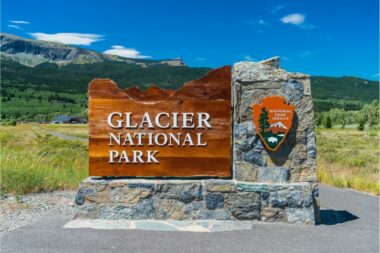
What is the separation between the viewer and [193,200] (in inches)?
252

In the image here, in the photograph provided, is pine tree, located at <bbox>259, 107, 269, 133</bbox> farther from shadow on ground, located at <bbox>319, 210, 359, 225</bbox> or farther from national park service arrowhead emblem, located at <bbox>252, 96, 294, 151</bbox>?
shadow on ground, located at <bbox>319, 210, 359, 225</bbox>

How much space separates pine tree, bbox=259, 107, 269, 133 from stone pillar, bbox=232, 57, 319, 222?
129 mm

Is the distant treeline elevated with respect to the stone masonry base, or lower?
elevated

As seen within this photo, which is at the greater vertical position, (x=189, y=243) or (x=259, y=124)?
(x=259, y=124)

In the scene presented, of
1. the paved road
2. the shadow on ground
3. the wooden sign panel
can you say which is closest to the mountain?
the shadow on ground

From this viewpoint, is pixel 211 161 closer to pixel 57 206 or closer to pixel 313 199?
pixel 313 199

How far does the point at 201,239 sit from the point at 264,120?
86.7 inches

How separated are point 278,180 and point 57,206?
3.89m

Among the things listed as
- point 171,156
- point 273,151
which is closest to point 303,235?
point 273,151

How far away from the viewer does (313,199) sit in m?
6.39

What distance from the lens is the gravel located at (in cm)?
604

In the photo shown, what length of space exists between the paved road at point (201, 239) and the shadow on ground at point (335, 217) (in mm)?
75

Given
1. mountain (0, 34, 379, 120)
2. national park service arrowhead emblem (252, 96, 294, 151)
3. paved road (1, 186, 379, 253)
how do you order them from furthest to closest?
1. mountain (0, 34, 379, 120)
2. national park service arrowhead emblem (252, 96, 294, 151)
3. paved road (1, 186, 379, 253)

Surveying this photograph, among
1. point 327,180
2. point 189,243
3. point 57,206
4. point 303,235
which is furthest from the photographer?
point 327,180
